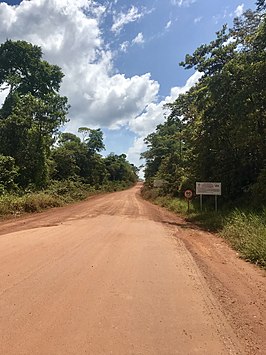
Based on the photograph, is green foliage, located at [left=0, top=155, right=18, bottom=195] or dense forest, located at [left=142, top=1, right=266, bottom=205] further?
green foliage, located at [left=0, top=155, right=18, bottom=195]

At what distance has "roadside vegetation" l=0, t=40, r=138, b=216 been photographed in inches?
912

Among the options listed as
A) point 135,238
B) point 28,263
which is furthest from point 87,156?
point 28,263

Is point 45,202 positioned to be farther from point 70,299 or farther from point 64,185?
point 70,299

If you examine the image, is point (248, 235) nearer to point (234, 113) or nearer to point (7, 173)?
point (234, 113)

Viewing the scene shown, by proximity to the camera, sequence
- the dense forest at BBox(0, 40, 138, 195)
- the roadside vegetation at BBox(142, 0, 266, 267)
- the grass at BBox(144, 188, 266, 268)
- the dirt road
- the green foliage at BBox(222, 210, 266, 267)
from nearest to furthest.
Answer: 1. the dirt road
2. the green foliage at BBox(222, 210, 266, 267)
3. the grass at BBox(144, 188, 266, 268)
4. the roadside vegetation at BBox(142, 0, 266, 267)
5. the dense forest at BBox(0, 40, 138, 195)

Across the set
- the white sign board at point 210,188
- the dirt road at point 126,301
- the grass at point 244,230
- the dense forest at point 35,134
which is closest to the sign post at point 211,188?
the white sign board at point 210,188

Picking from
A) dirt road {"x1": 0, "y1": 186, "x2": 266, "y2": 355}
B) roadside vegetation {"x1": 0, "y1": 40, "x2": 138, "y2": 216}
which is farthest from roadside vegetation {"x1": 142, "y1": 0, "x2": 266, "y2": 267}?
roadside vegetation {"x1": 0, "y1": 40, "x2": 138, "y2": 216}

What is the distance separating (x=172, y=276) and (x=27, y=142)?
24.2 meters

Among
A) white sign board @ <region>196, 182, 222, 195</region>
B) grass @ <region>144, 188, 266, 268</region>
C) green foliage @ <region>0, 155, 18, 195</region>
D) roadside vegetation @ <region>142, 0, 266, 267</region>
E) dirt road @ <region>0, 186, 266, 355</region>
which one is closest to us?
dirt road @ <region>0, 186, 266, 355</region>

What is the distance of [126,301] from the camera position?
189 inches

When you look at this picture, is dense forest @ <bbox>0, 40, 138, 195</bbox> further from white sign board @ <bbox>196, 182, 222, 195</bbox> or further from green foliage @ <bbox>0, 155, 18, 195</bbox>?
white sign board @ <bbox>196, 182, 222, 195</bbox>

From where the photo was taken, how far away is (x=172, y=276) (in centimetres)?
623

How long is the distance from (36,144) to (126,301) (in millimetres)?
25636

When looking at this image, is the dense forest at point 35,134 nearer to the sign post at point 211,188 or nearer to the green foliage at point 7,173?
the green foliage at point 7,173
